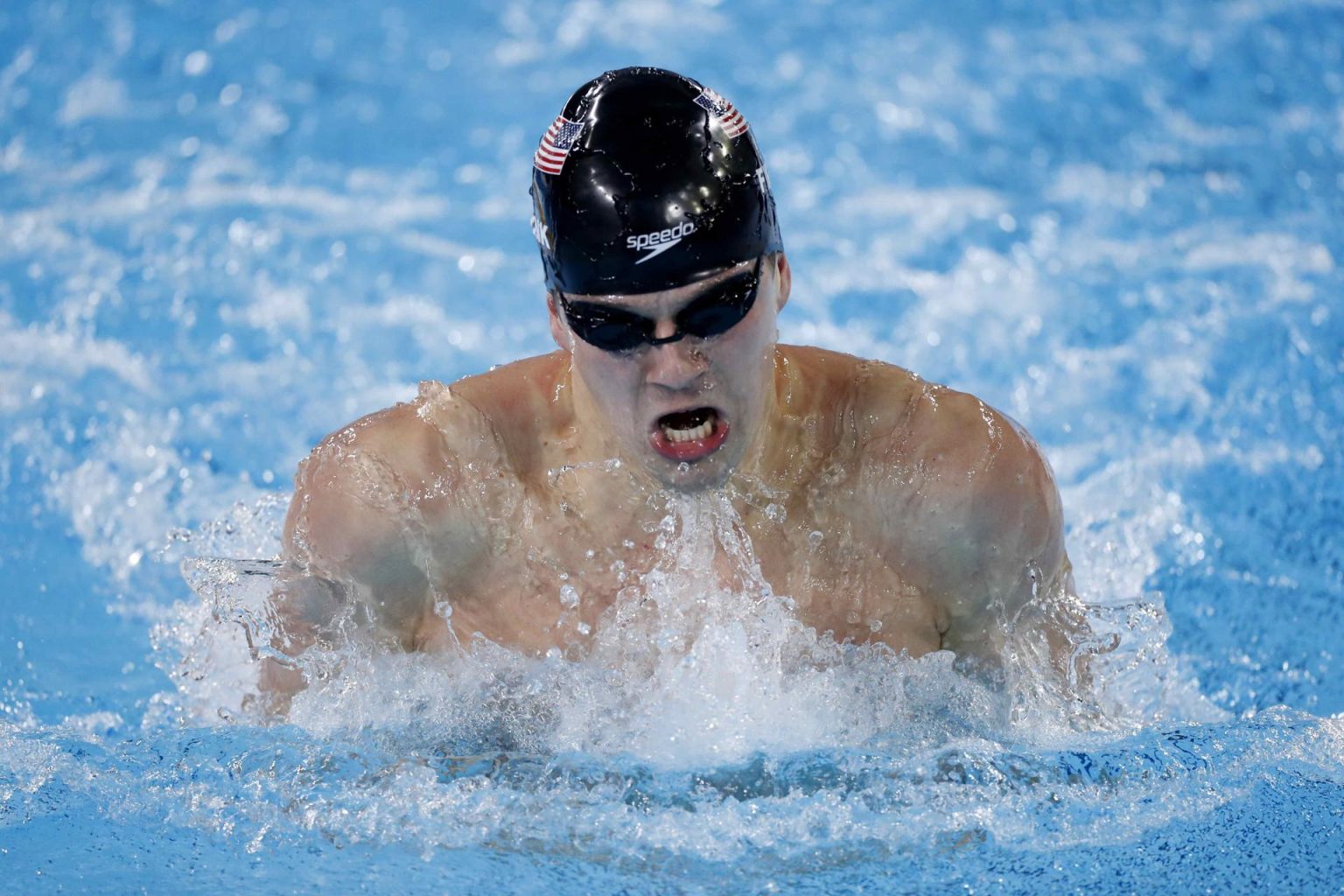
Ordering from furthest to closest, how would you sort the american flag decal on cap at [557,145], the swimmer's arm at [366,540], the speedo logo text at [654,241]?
the swimmer's arm at [366,540] → the american flag decal on cap at [557,145] → the speedo logo text at [654,241]

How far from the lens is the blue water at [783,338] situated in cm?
231

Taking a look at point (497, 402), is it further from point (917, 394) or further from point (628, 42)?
point (628, 42)

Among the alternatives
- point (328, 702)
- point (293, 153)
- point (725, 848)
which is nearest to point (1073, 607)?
point (725, 848)

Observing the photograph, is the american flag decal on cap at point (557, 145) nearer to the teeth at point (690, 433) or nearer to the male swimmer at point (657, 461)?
the male swimmer at point (657, 461)

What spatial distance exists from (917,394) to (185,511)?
2.32m

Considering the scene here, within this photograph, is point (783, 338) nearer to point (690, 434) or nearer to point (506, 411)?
point (506, 411)

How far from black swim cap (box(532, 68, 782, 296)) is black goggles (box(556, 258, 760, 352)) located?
30 mm

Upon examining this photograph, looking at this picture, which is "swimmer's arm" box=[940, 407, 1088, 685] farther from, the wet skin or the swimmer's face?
the swimmer's face

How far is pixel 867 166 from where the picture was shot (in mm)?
5641

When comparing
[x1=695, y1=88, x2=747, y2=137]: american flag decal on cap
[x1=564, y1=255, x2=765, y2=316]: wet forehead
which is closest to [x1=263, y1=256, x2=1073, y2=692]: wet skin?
[x1=564, y1=255, x2=765, y2=316]: wet forehead

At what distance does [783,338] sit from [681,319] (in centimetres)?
275

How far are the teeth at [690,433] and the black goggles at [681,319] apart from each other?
143 mm

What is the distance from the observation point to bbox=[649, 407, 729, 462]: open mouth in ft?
7.44

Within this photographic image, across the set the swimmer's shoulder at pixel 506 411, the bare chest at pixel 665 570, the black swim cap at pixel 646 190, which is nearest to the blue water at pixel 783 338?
the bare chest at pixel 665 570
